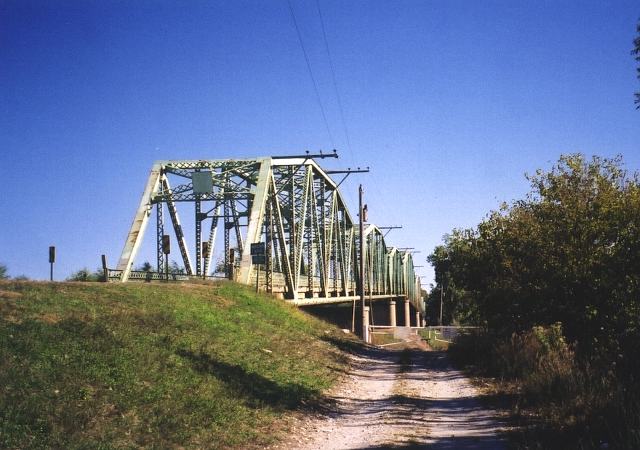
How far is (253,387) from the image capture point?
12297 mm

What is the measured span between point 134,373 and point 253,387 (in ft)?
10.5

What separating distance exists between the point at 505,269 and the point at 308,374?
818cm

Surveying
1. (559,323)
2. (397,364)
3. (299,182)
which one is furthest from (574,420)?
(299,182)

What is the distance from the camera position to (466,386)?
15.4 meters

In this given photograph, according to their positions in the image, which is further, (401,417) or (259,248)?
(259,248)

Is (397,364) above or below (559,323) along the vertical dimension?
below

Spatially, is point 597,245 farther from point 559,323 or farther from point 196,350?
point 196,350

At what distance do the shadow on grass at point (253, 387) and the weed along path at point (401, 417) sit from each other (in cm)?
74

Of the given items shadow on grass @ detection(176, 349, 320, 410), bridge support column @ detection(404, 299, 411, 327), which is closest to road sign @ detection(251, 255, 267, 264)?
shadow on grass @ detection(176, 349, 320, 410)

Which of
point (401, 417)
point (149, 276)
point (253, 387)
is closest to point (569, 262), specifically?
point (401, 417)

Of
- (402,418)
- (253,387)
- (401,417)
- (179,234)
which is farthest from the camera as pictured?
(179,234)

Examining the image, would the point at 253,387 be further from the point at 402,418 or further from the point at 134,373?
the point at 402,418

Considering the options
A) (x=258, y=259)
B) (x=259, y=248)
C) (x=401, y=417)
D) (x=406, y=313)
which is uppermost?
(x=259, y=248)

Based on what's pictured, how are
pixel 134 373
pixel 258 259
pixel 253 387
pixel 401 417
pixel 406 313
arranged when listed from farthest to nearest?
pixel 406 313, pixel 258 259, pixel 253 387, pixel 401 417, pixel 134 373
